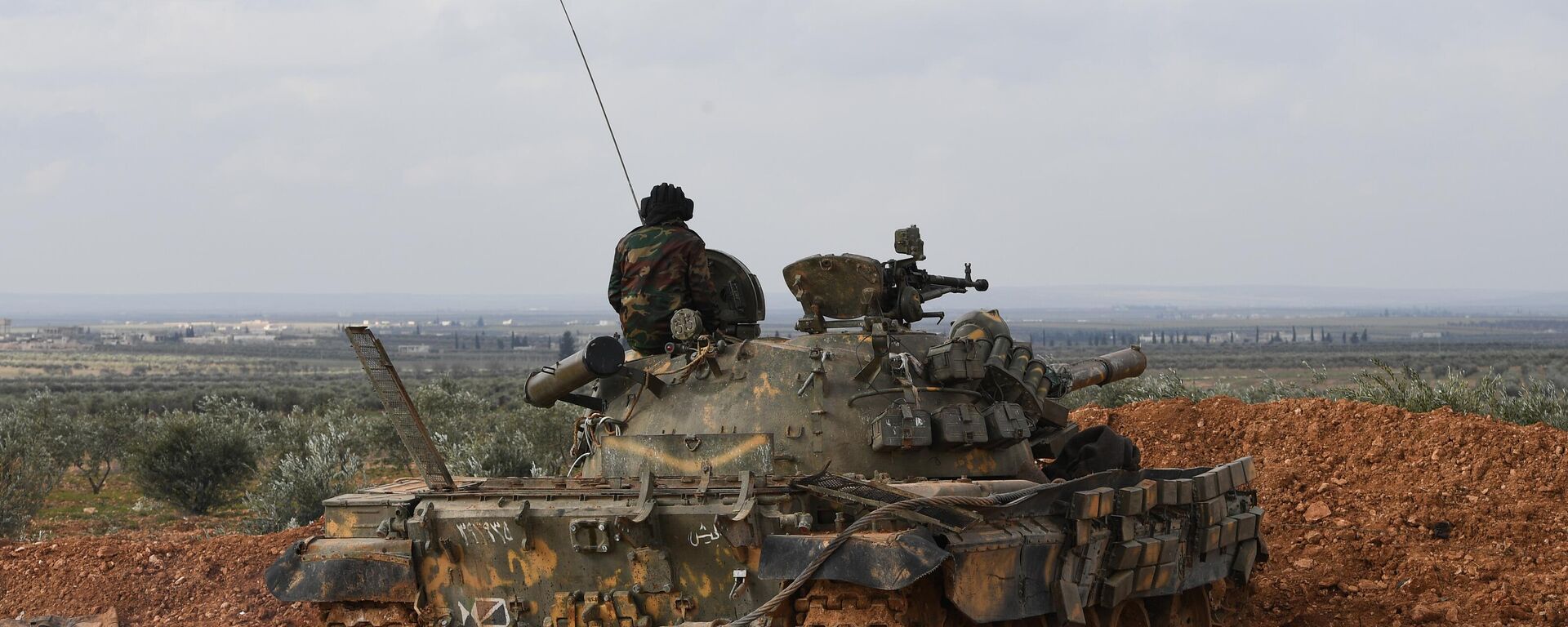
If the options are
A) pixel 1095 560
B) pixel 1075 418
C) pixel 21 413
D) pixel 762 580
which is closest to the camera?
pixel 762 580

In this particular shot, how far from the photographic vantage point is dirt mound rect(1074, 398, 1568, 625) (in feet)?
41.1

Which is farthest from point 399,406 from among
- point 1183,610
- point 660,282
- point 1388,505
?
point 1388,505

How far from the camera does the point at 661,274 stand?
1104cm

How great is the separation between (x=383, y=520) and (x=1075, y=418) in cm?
1174

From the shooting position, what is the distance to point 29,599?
45.9ft

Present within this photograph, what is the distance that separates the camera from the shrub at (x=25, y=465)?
63.6 ft

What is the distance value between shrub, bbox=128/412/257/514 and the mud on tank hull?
14.9 meters

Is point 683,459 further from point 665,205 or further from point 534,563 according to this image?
point 665,205

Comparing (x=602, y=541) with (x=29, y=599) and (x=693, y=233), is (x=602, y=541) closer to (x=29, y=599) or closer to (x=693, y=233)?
(x=693, y=233)

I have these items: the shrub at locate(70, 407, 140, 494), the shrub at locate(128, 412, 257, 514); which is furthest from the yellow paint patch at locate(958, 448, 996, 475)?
the shrub at locate(70, 407, 140, 494)

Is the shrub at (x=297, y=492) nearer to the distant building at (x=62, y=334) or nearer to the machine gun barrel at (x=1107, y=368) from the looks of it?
the machine gun barrel at (x=1107, y=368)

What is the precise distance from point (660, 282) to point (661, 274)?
57 mm

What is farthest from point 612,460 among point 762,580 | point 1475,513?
point 1475,513

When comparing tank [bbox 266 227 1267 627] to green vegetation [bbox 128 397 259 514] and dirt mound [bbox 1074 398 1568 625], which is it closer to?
dirt mound [bbox 1074 398 1568 625]
